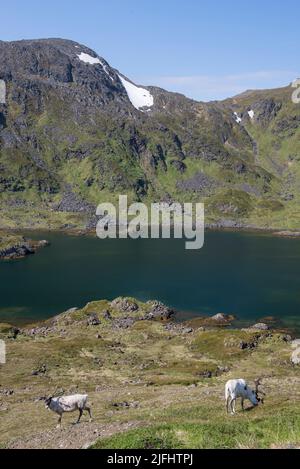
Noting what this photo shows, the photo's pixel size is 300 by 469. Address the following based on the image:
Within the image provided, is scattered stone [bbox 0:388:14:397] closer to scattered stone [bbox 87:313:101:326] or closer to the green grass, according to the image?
the green grass

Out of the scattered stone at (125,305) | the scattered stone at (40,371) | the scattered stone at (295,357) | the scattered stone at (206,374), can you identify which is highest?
the scattered stone at (206,374)

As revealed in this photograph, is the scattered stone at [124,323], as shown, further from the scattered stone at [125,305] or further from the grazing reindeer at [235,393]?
the grazing reindeer at [235,393]

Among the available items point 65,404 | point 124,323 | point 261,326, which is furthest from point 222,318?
point 65,404

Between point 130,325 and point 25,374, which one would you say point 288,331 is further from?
point 25,374

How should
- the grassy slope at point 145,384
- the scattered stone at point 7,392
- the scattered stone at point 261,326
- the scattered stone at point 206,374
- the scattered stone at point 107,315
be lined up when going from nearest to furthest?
the grassy slope at point 145,384 < the scattered stone at point 7,392 < the scattered stone at point 206,374 < the scattered stone at point 261,326 < the scattered stone at point 107,315

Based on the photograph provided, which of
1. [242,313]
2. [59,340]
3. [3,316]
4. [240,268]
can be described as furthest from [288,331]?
[240,268]

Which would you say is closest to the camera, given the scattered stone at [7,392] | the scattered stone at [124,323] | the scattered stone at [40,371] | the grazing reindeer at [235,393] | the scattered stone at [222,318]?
the grazing reindeer at [235,393]

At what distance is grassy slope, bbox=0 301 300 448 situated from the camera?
28.0m

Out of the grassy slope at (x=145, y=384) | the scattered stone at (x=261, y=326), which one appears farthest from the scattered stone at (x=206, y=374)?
the scattered stone at (x=261, y=326)

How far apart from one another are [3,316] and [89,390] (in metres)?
73.0

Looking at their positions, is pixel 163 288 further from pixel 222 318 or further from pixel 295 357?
pixel 295 357

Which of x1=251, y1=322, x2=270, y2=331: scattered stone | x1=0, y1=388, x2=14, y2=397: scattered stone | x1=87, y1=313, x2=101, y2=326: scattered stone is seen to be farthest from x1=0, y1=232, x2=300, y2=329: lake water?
x1=0, y1=388, x2=14, y2=397: scattered stone

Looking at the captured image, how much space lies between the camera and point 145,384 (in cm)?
6488

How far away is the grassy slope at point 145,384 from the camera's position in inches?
1103
